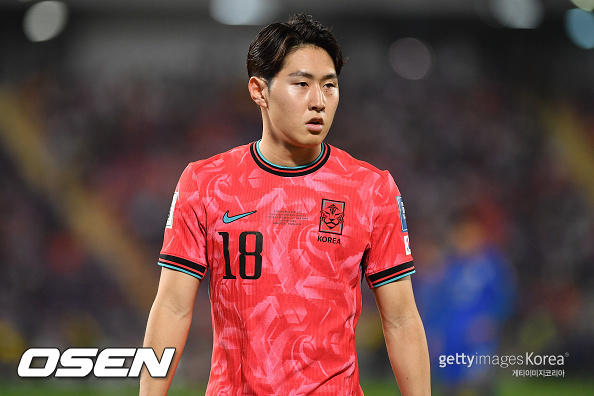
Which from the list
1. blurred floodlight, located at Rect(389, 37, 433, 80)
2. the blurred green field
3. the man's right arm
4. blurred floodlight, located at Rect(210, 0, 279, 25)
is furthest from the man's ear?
blurred floodlight, located at Rect(389, 37, 433, 80)

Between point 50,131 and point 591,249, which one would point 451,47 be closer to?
point 591,249

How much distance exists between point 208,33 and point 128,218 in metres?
3.10

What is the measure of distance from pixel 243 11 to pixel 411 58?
277 cm

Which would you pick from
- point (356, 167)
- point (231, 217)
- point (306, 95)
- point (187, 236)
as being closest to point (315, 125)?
point (306, 95)

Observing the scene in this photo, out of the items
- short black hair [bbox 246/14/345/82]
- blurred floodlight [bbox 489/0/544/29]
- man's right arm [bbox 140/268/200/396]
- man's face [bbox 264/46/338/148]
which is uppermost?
blurred floodlight [bbox 489/0/544/29]

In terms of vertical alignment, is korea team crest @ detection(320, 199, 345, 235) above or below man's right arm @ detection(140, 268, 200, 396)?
above

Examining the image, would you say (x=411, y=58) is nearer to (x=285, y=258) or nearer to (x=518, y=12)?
(x=518, y=12)

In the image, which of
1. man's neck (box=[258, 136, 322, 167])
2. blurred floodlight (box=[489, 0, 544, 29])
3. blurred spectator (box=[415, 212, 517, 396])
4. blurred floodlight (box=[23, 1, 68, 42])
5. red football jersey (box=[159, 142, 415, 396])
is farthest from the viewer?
blurred floodlight (box=[23, 1, 68, 42])

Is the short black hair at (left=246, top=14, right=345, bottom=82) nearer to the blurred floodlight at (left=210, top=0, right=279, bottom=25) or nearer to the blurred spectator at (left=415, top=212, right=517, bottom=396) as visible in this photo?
the blurred spectator at (left=415, top=212, right=517, bottom=396)

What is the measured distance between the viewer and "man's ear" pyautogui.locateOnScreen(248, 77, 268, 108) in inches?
97.2

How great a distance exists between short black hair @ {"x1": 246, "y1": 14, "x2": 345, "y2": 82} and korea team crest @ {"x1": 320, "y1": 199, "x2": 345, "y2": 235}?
1.63 ft

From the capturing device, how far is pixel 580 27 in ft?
33.4

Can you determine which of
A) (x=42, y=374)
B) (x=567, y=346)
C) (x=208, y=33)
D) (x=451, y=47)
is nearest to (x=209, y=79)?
(x=208, y=33)

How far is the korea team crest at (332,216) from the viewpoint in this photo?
233cm
